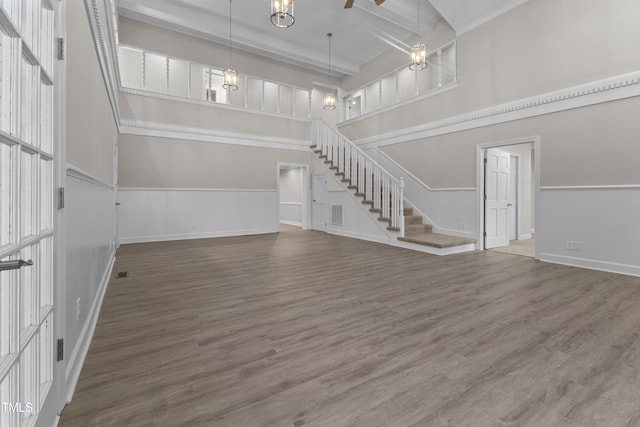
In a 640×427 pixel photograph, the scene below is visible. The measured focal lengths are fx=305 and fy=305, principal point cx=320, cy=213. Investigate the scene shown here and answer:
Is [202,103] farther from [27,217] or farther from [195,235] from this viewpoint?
[27,217]

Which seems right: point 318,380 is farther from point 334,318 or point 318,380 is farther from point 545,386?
point 545,386

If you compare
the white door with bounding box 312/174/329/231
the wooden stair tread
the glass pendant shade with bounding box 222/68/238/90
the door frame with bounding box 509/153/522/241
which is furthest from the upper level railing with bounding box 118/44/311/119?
the door frame with bounding box 509/153/522/241

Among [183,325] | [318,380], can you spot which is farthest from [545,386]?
[183,325]

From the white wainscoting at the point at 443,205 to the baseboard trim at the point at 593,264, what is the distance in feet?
4.53

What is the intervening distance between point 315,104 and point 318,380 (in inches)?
419

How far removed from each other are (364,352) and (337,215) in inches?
256

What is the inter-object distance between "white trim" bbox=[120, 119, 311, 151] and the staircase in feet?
2.83

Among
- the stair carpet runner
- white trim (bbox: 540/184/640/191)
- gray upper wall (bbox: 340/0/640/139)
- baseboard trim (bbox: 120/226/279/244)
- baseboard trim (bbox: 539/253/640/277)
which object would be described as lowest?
baseboard trim (bbox: 539/253/640/277)

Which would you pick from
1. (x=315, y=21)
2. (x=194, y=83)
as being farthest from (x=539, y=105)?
(x=194, y=83)

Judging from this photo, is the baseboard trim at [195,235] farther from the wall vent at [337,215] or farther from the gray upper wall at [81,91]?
the gray upper wall at [81,91]

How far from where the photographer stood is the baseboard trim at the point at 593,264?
168 inches

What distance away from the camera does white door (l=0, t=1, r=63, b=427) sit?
3.17 ft

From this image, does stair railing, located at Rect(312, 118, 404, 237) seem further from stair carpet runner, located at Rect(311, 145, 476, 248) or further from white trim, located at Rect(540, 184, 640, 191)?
white trim, located at Rect(540, 184, 640, 191)

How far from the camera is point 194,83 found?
27.8 feet
